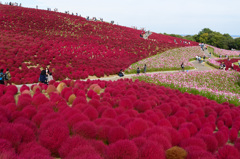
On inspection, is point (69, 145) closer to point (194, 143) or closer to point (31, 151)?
point (31, 151)

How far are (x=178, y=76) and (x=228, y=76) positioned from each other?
5.73m

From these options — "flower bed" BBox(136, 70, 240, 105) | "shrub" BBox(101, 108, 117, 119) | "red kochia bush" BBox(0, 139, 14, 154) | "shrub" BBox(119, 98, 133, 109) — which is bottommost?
"flower bed" BBox(136, 70, 240, 105)

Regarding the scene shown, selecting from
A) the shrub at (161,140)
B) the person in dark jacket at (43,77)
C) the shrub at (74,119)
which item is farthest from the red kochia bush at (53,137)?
the person in dark jacket at (43,77)

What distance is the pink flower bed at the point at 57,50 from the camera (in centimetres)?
1656

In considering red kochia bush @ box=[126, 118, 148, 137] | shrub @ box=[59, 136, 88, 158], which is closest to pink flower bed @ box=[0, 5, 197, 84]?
red kochia bush @ box=[126, 118, 148, 137]

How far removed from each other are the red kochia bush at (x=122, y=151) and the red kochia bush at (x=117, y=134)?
0.60 meters

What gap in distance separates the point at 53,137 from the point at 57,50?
20577 millimetres

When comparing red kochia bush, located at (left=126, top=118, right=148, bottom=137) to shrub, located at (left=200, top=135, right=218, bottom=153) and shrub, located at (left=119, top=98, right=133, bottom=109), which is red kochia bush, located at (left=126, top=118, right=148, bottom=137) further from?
shrub, located at (left=119, top=98, right=133, bottom=109)

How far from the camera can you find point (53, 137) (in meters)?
3.24

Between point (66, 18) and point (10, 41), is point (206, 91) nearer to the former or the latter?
point (10, 41)

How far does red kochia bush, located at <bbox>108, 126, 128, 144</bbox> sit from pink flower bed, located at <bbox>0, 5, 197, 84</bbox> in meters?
11.2

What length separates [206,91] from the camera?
1162 centimetres

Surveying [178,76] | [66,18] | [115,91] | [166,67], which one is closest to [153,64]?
[166,67]

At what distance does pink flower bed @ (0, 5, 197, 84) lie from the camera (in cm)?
1656
